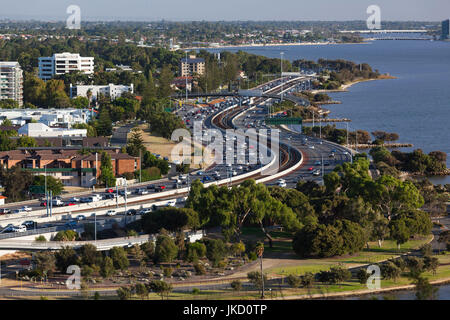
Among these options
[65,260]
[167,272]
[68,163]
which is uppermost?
[68,163]

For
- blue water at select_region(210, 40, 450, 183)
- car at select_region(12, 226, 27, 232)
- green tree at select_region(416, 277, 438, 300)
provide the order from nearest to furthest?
green tree at select_region(416, 277, 438, 300) → car at select_region(12, 226, 27, 232) → blue water at select_region(210, 40, 450, 183)

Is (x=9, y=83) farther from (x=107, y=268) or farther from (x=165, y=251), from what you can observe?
(x=107, y=268)

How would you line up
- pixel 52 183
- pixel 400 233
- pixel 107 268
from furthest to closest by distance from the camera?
1. pixel 52 183
2. pixel 400 233
3. pixel 107 268

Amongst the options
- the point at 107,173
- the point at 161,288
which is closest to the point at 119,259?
the point at 161,288

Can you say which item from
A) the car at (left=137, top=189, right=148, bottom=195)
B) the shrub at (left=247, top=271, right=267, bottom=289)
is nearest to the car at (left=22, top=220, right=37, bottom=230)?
the car at (left=137, top=189, right=148, bottom=195)

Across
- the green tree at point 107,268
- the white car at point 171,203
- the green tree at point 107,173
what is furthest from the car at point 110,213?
the green tree at point 107,173

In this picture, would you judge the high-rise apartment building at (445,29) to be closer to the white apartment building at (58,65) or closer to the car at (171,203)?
the white apartment building at (58,65)

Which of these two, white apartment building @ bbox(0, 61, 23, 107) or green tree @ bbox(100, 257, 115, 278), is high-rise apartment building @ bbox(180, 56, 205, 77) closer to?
white apartment building @ bbox(0, 61, 23, 107)
